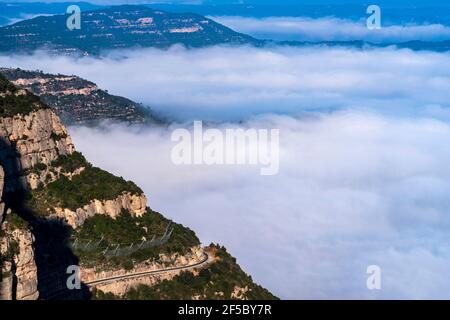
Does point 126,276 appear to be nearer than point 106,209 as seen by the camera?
Yes

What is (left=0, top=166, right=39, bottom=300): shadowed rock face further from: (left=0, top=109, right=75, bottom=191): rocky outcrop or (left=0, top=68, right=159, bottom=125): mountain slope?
(left=0, top=68, right=159, bottom=125): mountain slope

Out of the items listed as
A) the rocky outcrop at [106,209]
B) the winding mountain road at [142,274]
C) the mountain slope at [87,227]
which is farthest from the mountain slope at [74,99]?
the winding mountain road at [142,274]

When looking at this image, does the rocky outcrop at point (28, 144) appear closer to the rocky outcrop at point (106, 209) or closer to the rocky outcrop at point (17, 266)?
the rocky outcrop at point (106, 209)

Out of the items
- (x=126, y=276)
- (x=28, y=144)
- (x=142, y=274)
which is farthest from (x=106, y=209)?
(x=28, y=144)

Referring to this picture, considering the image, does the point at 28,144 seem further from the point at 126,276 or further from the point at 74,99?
the point at 74,99

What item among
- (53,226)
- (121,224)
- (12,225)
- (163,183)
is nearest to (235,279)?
(121,224)

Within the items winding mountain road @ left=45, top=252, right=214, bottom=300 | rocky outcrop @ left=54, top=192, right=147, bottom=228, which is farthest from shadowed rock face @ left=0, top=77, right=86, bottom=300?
rocky outcrop @ left=54, top=192, right=147, bottom=228
